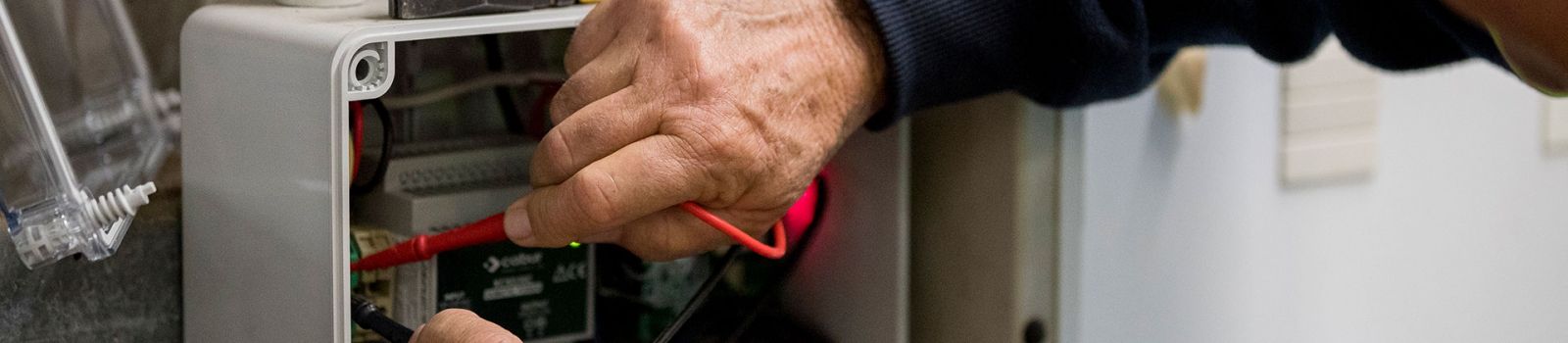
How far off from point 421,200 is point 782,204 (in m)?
0.20

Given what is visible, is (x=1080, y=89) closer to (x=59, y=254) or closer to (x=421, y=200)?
(x=421, y=200)

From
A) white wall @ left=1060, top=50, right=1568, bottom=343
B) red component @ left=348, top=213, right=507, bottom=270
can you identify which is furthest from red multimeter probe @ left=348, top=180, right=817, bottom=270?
white wall @ left=1060, top=50, right=1568, bottom=343

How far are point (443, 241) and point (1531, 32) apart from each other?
57 cm

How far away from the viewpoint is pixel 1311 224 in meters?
1.29

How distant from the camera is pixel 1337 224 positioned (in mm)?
1318

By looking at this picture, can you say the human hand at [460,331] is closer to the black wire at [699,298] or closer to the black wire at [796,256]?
the black wire at [699,298]

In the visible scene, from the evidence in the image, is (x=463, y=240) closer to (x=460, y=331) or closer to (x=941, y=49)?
(x=460, y=331)

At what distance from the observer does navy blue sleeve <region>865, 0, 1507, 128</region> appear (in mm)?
842

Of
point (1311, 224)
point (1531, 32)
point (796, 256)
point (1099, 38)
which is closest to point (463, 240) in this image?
point (796, 256)

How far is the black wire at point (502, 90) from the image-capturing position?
98 cm

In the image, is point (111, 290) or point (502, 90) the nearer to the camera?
point (111, 290)

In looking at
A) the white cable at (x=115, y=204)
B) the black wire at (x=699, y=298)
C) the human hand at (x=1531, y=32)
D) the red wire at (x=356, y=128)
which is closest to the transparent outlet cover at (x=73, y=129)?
the white cable at (x=115, y=204)

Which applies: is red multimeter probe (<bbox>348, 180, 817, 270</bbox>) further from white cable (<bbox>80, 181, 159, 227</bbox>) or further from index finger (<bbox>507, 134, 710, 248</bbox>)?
white cable (<bbox>80, 181, 159, 227</bbox>)

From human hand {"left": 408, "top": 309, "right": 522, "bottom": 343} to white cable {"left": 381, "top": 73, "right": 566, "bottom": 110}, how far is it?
0.76 ft
